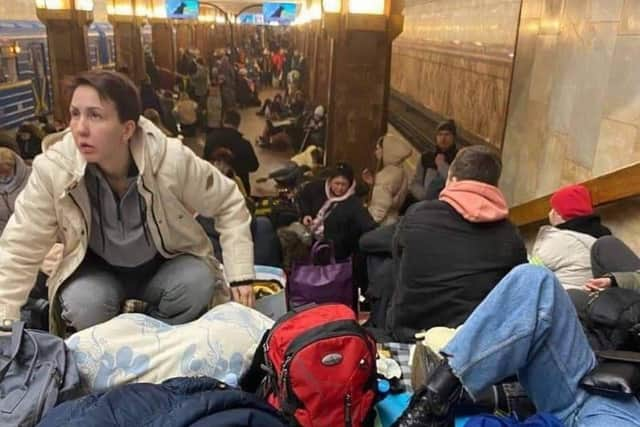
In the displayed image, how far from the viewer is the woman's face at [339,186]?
3771 mm

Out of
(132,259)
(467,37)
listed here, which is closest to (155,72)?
(467,37)

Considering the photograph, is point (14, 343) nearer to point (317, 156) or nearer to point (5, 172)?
point (5, 172)

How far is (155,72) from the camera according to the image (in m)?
7.77

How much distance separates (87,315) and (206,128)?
19.4 feet

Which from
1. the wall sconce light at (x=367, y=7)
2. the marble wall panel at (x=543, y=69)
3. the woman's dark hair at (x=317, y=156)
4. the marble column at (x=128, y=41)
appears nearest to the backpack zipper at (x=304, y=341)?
the marble wall panel at (x=543, y=69)

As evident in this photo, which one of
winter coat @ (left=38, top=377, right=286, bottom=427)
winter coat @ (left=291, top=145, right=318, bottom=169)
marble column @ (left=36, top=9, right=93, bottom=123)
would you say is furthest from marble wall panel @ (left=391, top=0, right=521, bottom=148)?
marble column @ (left=36, top=9, right=93, bottom=123)

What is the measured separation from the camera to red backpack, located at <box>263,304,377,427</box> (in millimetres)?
1596

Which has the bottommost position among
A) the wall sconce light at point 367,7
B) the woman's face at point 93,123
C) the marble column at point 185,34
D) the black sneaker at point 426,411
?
the black sneaker at point 426,411

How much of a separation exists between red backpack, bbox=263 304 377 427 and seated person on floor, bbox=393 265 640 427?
0.49 ft

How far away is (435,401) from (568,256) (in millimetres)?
1360

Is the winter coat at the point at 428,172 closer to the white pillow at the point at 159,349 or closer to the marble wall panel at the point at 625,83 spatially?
the marble wall panel at the point at 625,83

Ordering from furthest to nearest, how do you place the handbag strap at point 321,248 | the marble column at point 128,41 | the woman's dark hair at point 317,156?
the marble column at point 128,41 → the woman's dark hair at point 317,156 → the handbag strap at point 321,248

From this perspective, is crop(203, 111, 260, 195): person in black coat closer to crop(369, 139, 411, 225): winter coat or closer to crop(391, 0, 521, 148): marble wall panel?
crop(369, 139, 411, 225): winter coat

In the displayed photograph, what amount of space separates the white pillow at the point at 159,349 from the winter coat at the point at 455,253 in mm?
641
